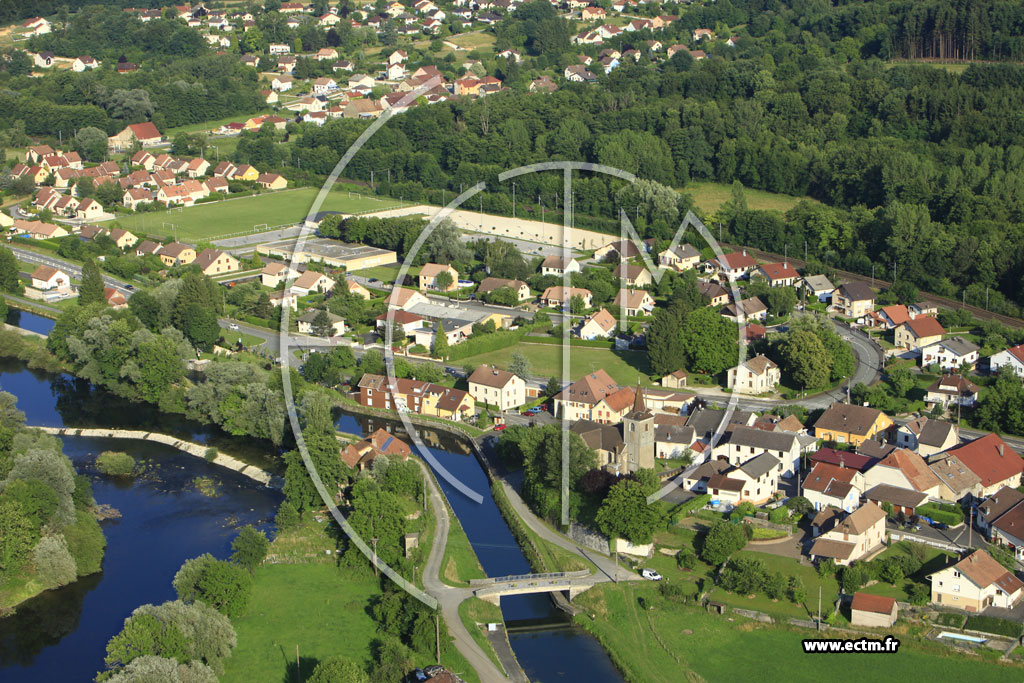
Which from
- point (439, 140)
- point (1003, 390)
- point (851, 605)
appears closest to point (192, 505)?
point (851, 605)

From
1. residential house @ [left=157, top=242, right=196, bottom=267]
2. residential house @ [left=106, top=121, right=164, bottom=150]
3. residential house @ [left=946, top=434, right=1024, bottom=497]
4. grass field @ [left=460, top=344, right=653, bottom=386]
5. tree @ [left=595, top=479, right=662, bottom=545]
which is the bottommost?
grass field @ [left=460, top=344, right=653, bottom=386]

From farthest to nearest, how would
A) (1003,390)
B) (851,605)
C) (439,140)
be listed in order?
1. (439,140)
2. (1003,390)
3. (851,605)

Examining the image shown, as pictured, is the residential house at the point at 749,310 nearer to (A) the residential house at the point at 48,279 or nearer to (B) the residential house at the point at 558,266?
(B) the residential house at the point at 558,266

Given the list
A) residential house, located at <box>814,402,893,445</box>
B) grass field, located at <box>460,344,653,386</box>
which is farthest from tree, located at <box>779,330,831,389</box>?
grass field, located at <box>460,344,653,386</box>

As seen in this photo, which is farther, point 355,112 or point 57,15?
point 57,15

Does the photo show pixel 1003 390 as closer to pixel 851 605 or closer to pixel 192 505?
pixel 851 605

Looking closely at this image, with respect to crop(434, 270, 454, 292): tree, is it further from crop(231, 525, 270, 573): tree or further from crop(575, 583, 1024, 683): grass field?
crop(575, 583, 1024, 683): grass field
